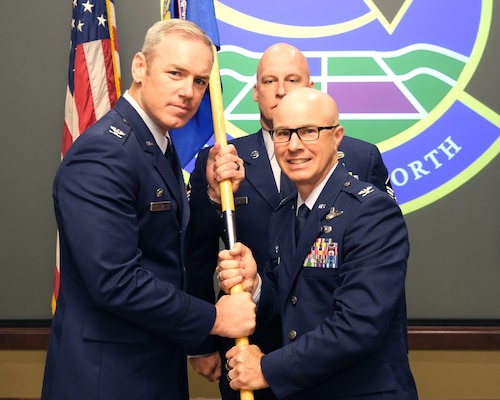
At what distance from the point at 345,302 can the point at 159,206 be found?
1.85 ft

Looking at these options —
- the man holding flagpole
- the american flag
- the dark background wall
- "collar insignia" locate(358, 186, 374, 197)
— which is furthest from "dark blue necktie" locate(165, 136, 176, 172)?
the dark background wall

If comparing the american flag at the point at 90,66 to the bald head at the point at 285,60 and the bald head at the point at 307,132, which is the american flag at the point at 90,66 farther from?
the bald head at the point at 307,132

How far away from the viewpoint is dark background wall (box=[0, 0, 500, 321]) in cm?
355

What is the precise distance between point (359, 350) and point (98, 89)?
2.26 meters

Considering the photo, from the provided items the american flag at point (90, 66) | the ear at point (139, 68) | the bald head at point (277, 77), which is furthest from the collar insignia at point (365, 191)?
the american flag at point (90, 66)

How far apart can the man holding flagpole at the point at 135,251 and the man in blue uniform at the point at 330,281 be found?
7.7 inches

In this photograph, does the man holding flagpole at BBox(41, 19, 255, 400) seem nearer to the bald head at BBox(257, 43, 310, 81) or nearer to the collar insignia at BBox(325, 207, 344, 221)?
the collar insignia at BBox(325, 207, 344, 221)

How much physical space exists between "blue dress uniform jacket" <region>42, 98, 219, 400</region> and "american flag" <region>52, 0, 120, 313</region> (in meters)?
1.55

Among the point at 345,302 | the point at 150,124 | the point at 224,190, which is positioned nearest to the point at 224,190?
the point at 224,190

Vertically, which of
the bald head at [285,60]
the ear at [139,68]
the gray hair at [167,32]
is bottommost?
the ear at [139,68]

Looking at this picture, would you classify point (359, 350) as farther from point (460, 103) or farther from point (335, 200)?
point (460, 103)

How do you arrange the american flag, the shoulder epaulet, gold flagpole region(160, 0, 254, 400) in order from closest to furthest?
the shoulder epaulet
gold flagpole region(160, 0, 254, 400)
the american flag

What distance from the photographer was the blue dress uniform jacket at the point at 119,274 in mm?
1536

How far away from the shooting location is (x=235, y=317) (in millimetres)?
1794
